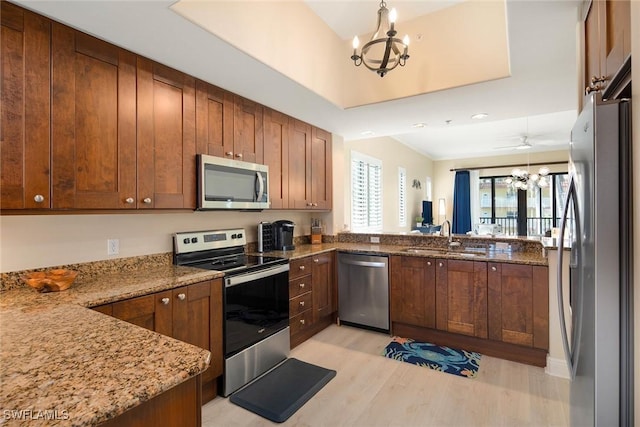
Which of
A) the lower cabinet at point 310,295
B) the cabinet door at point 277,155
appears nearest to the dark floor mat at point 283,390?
the lower cabinet at point 310,295

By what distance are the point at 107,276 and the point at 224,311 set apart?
2.65ft

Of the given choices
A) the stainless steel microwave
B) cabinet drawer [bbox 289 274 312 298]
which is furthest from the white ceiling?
cabinet drawer [bbox 289 274 312 298]

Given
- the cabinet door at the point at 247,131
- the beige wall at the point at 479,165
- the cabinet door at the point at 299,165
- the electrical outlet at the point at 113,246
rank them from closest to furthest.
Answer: the electrical outlet at the point at 113,246
the cabinet door at the point at 247,131
the cabinet door at the point at 299,165
the beige wall at the point at 479,165

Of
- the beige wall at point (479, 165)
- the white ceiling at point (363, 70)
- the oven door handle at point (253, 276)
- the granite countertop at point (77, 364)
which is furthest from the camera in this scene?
the beige wall at point (479, 165)

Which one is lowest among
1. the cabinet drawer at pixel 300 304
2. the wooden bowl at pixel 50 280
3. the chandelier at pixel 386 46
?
the cabinet drawer at pixel 300 304

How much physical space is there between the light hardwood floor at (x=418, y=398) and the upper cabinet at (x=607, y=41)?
6.60 feet

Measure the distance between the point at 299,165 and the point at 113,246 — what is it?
199cm

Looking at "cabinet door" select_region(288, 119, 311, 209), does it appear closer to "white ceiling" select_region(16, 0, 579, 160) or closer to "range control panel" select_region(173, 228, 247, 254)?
"white ceiling" select_region(16, 0, 579, 160)

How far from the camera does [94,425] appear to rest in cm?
67

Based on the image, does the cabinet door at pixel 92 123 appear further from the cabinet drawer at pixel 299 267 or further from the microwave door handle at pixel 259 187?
the cabinet drawer at pixel 299 267

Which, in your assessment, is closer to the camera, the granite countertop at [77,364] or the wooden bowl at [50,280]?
the granite countertop at [77,364]

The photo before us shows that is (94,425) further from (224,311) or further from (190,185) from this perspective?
(190,185)

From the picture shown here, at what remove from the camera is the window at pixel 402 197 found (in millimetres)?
6947

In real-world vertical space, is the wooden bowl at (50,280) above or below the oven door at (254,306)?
above
